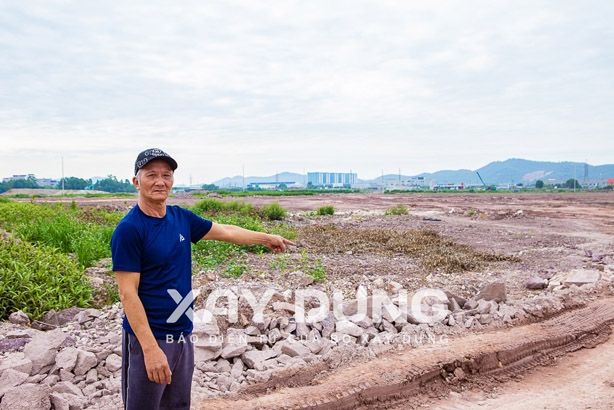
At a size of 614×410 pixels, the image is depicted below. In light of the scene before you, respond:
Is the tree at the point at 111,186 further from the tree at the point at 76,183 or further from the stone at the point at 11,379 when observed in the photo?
the stone at the point at 11,379

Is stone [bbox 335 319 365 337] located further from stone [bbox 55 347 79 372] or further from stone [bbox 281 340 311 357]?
stone [bbox 55 347 79 372]

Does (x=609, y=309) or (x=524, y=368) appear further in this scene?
(x=609, y=309)

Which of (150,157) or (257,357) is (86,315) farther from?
(150,157)

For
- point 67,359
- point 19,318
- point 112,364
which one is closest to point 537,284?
point 112,364

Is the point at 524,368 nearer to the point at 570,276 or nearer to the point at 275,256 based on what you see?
the point at 570,276

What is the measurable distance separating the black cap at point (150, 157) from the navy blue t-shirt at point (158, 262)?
0.19m

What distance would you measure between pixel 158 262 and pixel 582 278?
6.62 meters

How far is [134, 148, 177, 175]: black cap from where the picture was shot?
2119 millimetres

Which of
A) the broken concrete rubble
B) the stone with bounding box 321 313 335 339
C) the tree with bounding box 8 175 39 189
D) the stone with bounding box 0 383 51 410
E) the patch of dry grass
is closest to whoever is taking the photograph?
the stone with bounding box 0 383 51 410

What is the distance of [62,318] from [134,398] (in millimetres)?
3182

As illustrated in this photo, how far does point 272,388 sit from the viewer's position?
3607 millimetres

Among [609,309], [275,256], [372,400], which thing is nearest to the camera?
[372,400]

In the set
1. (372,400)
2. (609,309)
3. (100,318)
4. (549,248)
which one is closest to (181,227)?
(372,400)

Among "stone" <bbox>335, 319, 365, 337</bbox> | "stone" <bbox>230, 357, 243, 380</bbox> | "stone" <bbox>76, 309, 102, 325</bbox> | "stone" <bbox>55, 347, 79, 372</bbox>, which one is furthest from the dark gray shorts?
"stone" <bbox>76, 309, 102, 325</bbox>
